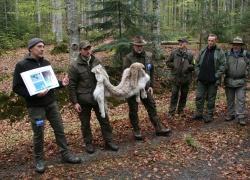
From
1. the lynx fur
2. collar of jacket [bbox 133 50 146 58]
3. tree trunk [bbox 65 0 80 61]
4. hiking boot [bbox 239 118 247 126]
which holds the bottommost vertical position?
hiking boot [bbox 239 118 247 126]

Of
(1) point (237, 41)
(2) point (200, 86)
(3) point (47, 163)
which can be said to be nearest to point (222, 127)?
(2) point (200, 86)

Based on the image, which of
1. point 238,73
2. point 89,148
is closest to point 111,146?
point 89,148

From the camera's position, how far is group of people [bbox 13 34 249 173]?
24.1 feet

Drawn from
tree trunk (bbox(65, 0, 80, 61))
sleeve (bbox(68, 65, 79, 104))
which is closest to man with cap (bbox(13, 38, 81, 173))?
sleeve (bbox(68, 65, 79, 104))

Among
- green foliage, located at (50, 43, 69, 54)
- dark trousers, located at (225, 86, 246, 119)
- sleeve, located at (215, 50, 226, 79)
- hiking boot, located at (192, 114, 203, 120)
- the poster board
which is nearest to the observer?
the poster board

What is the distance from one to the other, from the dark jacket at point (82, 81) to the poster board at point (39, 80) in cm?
76

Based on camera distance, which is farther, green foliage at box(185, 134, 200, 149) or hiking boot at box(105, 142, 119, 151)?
green foliage at box(185, 134, 200, 149)

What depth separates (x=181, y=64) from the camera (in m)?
10.9

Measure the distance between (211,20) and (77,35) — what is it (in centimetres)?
889

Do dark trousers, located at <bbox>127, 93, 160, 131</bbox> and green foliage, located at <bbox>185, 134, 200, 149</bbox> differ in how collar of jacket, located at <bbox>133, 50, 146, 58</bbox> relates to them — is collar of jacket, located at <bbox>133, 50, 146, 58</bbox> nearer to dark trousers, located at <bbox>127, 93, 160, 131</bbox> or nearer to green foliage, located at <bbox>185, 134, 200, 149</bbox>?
dark trousers, located at <bbox>127, 93, 160, 131</bbox>

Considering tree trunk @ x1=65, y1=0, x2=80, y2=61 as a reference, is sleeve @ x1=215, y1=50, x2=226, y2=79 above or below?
below

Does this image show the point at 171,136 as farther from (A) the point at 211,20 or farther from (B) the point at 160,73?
(A) the point at 211,20

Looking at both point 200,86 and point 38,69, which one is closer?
point 38,69

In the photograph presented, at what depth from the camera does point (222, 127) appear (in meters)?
10.5
